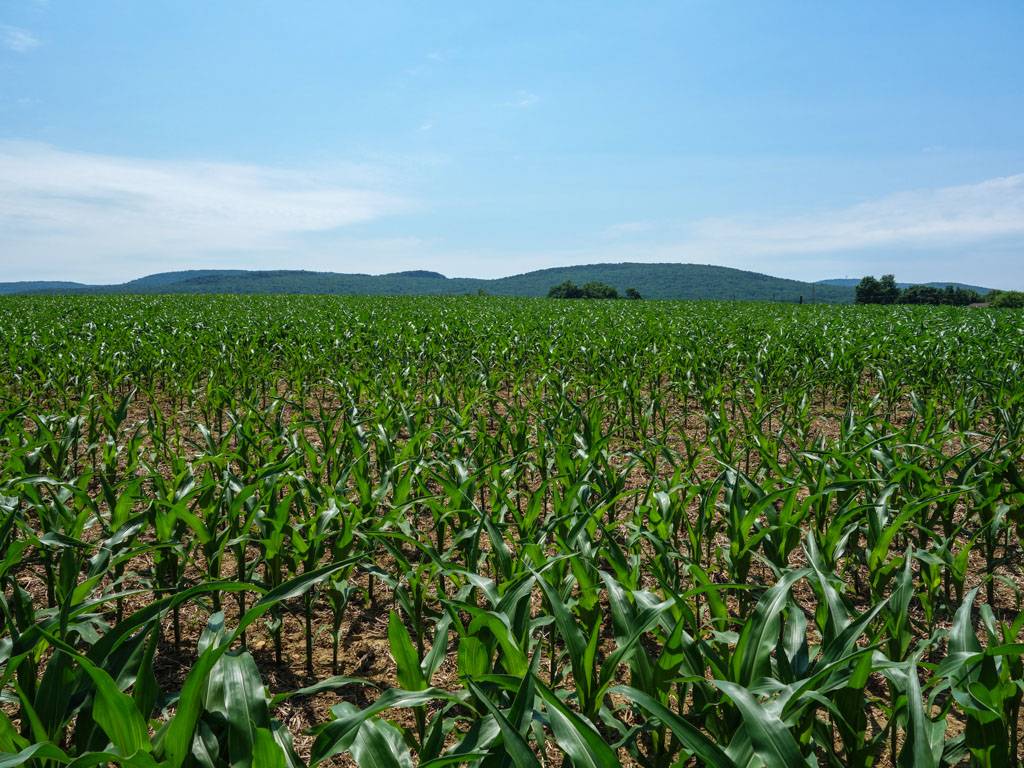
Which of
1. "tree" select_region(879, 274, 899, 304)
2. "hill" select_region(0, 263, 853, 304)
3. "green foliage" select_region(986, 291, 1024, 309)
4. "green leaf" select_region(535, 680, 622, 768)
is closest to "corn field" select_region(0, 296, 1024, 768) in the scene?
"green leaf" select_region(535, 680, 622, 768)

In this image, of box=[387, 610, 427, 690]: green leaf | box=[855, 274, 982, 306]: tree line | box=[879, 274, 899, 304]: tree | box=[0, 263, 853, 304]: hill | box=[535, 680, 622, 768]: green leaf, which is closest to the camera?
box=[535, 680, 622, 768]: green leaf

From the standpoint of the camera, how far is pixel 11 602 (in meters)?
2.55

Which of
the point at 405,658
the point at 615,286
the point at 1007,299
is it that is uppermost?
the point at 615,286

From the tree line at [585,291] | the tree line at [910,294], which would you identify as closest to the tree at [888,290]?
the tree line at [910,294]

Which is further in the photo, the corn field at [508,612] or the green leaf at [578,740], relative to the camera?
the corn field at [508,612]

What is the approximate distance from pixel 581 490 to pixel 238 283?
655 feet

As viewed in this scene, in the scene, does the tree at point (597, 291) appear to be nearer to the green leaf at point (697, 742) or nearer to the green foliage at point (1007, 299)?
the green foliage at point (1007, 299)

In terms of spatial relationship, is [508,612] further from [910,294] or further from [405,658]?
[910,294]

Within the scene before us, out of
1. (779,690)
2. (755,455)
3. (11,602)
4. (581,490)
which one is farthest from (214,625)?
(755,455)

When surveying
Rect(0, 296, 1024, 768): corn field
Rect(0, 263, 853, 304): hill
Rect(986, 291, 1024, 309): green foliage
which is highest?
Rect(0, 263, 853, 304): hill

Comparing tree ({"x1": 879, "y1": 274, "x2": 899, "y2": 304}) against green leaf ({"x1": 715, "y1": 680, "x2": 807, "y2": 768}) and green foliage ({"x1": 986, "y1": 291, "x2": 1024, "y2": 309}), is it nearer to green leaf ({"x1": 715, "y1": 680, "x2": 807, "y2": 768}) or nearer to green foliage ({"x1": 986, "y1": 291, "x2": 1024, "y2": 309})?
green foliage ({"x1": 986, "y1": 291, "x2": 1024, "y2": 309})

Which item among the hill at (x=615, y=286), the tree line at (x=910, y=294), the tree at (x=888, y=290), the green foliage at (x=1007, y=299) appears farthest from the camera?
the hill at (x=615, y=286)

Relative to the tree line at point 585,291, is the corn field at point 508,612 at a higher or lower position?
lower

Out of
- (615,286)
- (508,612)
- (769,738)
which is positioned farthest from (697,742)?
(615,286)
